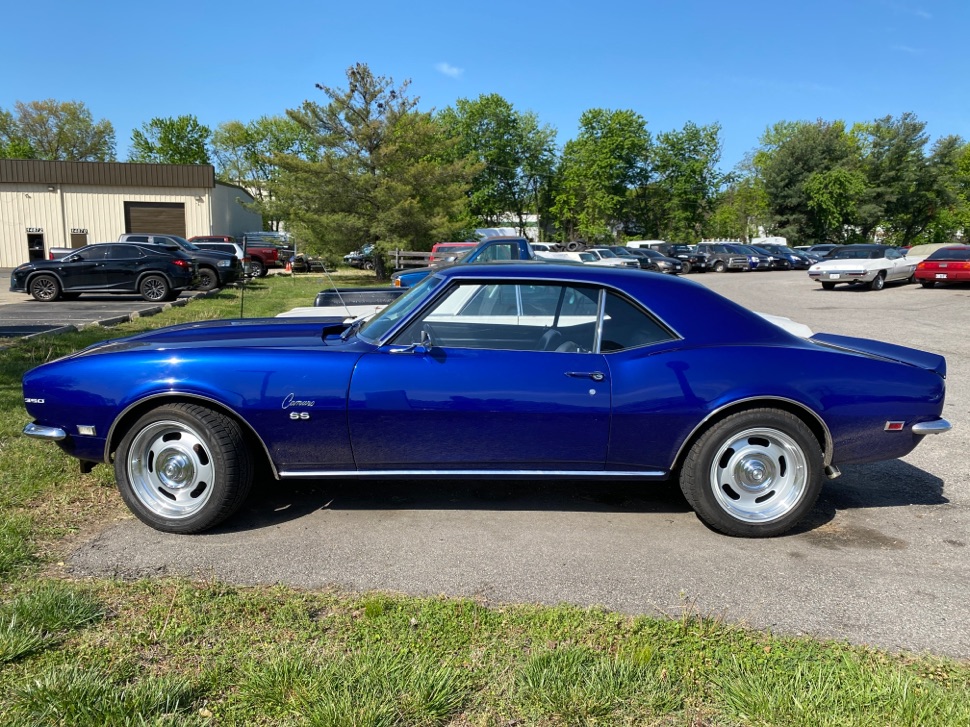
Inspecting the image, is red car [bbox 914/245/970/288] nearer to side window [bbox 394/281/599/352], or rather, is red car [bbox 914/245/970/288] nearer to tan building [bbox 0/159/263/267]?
side window [bbox 394/281/599/352]

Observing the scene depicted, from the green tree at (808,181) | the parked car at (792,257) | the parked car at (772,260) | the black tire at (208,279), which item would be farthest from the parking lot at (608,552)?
the green tree at (808,181)

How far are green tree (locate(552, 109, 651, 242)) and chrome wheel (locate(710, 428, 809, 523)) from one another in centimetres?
5733

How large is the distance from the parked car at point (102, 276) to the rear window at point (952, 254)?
882 inches

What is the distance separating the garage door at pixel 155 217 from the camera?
107 feet

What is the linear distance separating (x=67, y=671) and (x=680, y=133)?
6493 cm

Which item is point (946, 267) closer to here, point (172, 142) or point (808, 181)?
point (808, 181)

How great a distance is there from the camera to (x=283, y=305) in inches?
607

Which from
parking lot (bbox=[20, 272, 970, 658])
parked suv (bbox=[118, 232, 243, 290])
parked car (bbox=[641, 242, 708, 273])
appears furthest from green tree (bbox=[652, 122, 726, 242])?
parking lot (bbox=[20, 272, 970, 658])

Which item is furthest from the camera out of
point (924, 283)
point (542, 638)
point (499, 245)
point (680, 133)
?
point (680, 133)

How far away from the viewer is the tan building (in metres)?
31.9

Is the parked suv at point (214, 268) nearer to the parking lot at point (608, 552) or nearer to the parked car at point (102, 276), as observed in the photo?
the parked car at point (102, 276)

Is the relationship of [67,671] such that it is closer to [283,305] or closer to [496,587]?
[496,587]

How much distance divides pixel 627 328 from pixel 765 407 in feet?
2.72

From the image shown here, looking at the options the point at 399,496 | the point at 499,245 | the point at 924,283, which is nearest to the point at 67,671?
the point at 399,496
